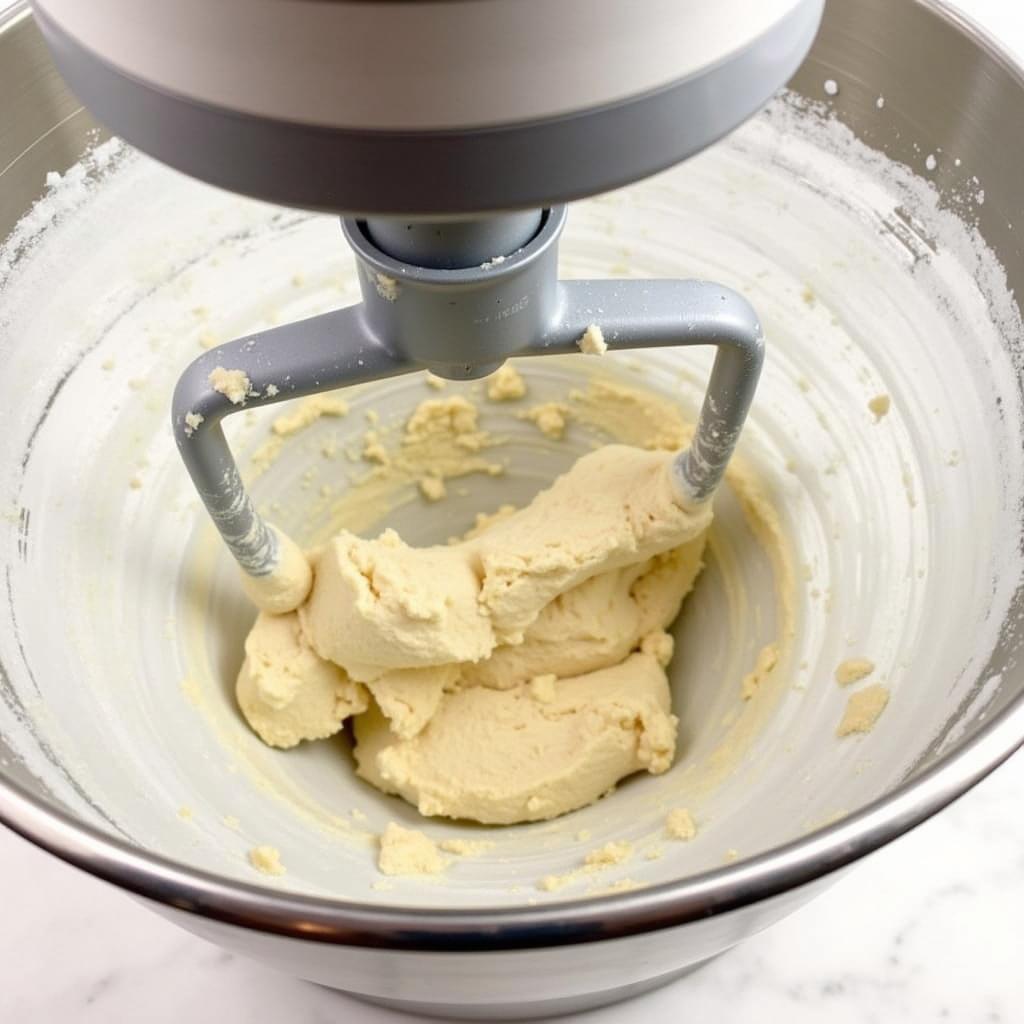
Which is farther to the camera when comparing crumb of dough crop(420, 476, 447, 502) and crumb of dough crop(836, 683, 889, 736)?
crumb of dough crop(420, 476, 447, 502)

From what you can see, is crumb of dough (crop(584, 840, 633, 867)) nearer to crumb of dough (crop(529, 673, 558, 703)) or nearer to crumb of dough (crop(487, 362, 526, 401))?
crumb of dough (crop(529, 673, 558, 703))

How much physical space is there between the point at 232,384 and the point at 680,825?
0.92 feet

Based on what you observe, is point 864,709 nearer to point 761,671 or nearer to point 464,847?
point 761,671

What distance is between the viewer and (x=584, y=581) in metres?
0.65

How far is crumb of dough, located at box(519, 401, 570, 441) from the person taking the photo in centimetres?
74

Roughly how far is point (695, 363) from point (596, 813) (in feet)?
0.91

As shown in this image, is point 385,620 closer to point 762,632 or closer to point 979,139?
point 762,632

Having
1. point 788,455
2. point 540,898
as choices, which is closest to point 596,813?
point 540,898

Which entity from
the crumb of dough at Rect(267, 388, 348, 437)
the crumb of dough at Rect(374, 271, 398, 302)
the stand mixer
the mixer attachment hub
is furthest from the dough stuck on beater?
the stand mixer

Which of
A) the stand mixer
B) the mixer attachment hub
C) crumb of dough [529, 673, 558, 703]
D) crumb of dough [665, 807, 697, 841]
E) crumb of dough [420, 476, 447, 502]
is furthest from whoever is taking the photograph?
crumb of dough [420, 476, 447, 502]

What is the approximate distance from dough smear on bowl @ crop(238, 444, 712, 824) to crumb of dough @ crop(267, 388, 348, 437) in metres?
0.11

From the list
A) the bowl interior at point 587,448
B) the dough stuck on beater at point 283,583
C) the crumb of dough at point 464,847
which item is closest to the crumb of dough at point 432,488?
the bowl interior at point 587,448

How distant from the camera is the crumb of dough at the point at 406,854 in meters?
0.54

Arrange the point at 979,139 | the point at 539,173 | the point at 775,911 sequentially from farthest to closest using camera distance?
the point at 979,139, the point at 775,911, the point at 539,173
